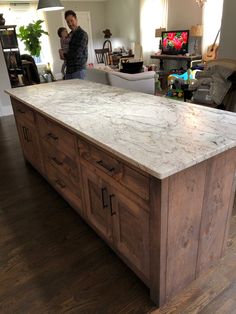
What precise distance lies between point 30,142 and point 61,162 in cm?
78

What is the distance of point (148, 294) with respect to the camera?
1.44 meters

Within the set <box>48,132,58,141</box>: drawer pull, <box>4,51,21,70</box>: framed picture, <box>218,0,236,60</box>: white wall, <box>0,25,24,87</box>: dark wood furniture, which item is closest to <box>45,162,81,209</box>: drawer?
<box>48,132,58,141</box>: drawer pull

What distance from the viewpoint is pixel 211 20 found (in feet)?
21.0

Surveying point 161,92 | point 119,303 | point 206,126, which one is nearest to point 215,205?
point 206,126

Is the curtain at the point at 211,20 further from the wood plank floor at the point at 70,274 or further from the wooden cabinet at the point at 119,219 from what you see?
the wooden cabinet at the point at 119,219

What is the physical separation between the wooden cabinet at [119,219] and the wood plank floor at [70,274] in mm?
168

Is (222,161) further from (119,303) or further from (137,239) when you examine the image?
(119,303)

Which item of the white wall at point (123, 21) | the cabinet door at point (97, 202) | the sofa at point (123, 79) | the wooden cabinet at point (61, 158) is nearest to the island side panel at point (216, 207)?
the cabinet door at point (97, 202)

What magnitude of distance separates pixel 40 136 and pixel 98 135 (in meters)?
1.05

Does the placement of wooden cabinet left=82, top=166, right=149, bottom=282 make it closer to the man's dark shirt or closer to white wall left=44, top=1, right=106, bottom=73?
the man's dark shirt

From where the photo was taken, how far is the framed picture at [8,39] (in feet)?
18.8

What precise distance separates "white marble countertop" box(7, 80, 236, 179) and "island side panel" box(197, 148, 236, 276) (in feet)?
0.43

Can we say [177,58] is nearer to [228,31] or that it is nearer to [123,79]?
[123,79]

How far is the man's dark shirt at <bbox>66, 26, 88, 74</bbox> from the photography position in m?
3.44
